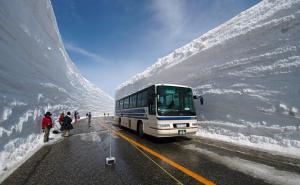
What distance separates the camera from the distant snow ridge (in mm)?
7766

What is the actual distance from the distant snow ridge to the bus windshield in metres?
3.04

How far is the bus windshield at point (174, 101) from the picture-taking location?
810 centimetres

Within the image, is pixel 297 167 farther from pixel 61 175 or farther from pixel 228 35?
pixel 228 35

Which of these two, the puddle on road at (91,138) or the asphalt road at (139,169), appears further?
the puddle on road at (91,138)

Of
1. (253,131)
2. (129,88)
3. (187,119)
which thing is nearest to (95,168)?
(187,119)

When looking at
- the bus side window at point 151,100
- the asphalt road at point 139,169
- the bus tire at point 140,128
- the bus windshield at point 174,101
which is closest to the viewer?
the asphalt road at point 139,169

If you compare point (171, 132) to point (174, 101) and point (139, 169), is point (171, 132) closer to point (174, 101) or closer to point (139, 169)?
point (174, 101)

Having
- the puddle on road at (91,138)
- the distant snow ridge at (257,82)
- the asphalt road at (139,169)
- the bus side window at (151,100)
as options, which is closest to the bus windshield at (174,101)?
the bus side window at (151,100)

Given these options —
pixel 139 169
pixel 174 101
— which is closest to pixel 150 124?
pixel 174 101

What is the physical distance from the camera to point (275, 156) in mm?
5801

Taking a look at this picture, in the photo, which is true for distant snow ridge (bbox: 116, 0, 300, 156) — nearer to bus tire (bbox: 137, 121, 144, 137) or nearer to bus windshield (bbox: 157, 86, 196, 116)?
bus windshield (bbox: 157, 86, 196, 116)

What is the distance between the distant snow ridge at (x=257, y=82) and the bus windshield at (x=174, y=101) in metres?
3.04

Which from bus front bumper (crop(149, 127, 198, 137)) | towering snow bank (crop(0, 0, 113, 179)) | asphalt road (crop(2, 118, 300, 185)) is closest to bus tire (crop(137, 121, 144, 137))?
bus front bumper (crop(149, 127, 198, 137))

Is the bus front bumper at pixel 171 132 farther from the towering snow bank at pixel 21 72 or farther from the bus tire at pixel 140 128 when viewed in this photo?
the towering snow bank at pixel 21 72
